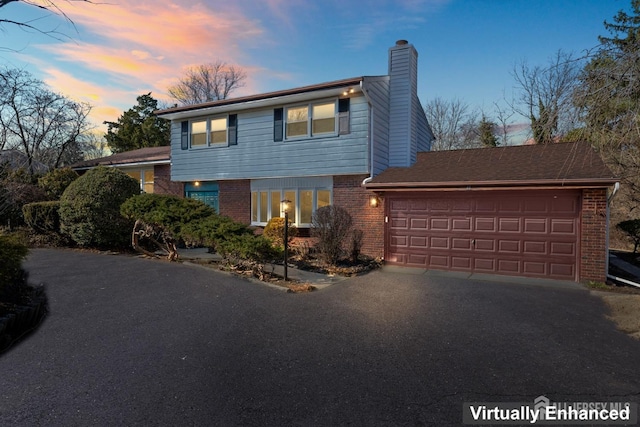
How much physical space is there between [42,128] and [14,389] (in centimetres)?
2475

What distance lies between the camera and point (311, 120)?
453 inches

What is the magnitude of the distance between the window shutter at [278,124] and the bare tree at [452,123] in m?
18.8

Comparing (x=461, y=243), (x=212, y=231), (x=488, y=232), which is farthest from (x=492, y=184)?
(x=212, y=231)

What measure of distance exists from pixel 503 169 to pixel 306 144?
611cm

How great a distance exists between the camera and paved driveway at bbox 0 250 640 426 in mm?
2963

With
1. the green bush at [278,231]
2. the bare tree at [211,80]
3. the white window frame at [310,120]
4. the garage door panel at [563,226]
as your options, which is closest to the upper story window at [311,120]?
the white window frame at [310,120]

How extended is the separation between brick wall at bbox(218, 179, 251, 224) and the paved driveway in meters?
6.50

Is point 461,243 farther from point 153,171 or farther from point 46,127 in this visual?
point 46,127

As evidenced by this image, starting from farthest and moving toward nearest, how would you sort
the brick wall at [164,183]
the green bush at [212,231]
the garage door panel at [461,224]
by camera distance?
the brick wall at [164,183], the garage door panel at [461,224], the green bush at [212,231]

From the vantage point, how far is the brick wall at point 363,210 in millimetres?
10797

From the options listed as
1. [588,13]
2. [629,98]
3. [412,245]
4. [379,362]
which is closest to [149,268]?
[379,362]

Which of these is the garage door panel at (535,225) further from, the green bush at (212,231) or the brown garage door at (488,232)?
the green bush at (212,231)

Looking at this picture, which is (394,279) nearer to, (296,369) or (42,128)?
(296,369)

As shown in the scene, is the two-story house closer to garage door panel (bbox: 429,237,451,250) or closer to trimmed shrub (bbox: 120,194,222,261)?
garage door panel (bbox: 429,237,451,250)
